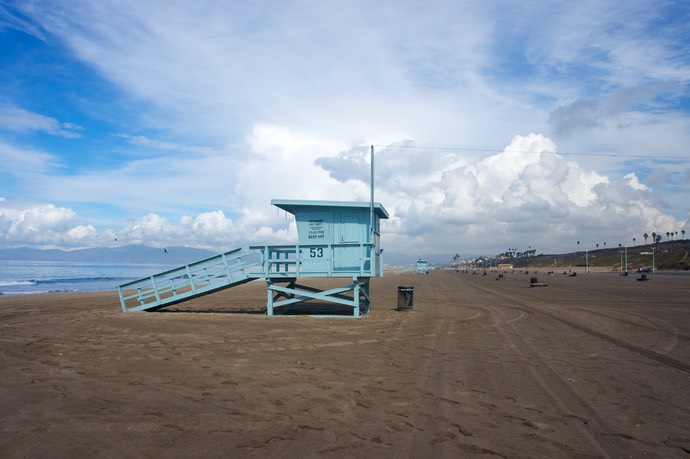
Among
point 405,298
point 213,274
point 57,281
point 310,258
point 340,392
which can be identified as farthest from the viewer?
point 57,281

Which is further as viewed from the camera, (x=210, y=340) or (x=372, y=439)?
(x=210, y=340)

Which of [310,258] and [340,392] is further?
[310,258]

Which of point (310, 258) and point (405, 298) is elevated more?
point (310, 258)

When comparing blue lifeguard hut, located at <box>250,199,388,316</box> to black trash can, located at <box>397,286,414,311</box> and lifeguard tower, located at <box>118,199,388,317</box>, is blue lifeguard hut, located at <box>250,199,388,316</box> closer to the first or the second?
lifeguard tower, located at <box>118,199,388,317</box>

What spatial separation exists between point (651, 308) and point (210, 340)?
19.8 meters

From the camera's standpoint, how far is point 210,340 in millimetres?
11539

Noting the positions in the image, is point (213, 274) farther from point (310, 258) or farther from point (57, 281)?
point (57, 281)

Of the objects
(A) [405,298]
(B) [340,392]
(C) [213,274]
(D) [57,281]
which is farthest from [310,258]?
(D) [57,281]

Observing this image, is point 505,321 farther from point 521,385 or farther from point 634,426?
point 634,426

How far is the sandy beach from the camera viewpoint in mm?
5129

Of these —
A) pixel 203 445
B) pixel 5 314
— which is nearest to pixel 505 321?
pixel 203 445

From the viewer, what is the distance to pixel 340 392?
7.12 m

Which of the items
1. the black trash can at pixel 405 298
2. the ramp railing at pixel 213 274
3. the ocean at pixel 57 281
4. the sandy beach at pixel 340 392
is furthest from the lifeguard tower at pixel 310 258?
the ocean at pixel 57 281

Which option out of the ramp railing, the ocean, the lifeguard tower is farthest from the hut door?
the ocean
